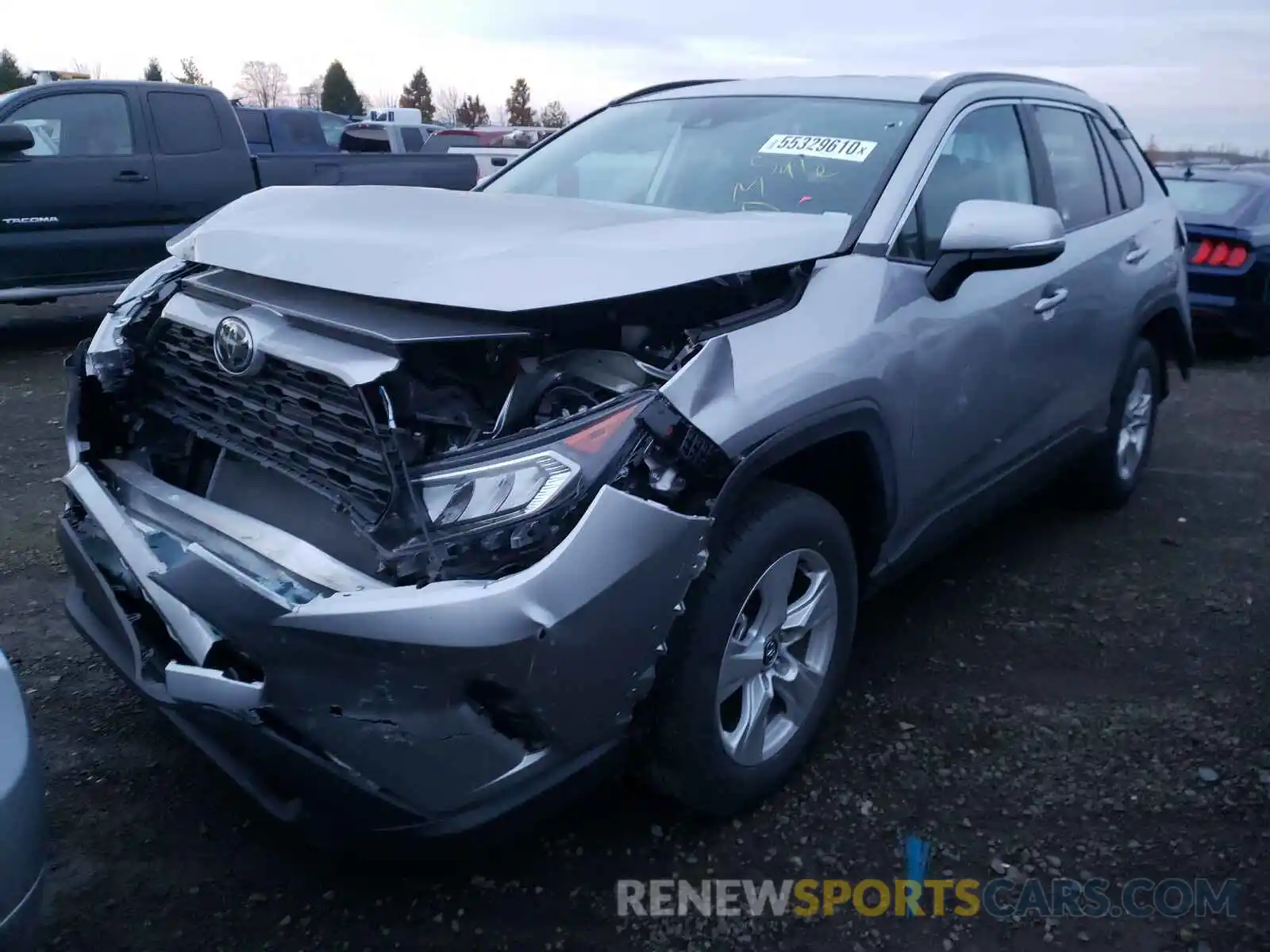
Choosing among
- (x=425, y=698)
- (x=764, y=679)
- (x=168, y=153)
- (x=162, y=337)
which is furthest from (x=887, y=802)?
(x=168, y=153)

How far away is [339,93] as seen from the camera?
47.3 m

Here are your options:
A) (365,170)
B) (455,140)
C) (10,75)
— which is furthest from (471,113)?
(365,170)

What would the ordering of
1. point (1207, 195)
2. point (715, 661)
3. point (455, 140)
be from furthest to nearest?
point (455, 140) → point (1207, 195) → point (715, 661)

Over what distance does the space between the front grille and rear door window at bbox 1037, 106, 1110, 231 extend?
2881 millimetres

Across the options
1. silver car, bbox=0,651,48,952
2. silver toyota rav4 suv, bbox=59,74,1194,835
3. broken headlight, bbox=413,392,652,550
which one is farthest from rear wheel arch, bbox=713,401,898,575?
silver car, bbox=0,651,48,952

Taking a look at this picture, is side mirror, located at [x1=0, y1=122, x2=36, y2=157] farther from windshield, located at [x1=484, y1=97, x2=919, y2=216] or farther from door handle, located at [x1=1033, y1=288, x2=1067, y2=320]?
door handle, located at [x1=1033, y1=288, x2=1067, y2=320]

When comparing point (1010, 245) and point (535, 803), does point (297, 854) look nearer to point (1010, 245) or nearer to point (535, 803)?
point (535, 803)

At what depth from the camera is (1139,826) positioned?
2789 mm

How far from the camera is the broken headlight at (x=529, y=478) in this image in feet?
6.79

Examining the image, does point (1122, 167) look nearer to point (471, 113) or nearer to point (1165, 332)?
point (1165, 332)

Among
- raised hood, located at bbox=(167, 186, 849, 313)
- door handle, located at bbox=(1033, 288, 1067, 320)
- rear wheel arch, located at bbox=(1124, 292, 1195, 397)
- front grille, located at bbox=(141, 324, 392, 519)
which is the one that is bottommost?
rear wheel arch, located at bbox=(1124, 292, 1195, 397)

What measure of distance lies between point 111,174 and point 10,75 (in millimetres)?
34271

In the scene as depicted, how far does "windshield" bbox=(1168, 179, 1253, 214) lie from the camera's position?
8.73 meters
